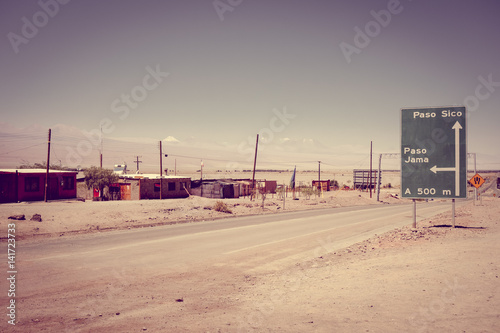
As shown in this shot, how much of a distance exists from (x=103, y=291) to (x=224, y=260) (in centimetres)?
417

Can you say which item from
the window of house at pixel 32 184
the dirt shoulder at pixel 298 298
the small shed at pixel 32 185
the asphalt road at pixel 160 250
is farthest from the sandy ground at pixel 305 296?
the window of house at pixel 32 184

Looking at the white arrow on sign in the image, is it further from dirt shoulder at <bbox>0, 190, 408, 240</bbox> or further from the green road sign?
dirt shoulder at <bbox>0, 190, 408, 240</bbox>

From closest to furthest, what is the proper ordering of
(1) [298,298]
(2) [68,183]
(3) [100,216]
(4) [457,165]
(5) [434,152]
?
(1) [298,298] → (4) [457,165] → (5) [434,152] → (3) [100,216] → (2) [68,183]

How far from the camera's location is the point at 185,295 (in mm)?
7340

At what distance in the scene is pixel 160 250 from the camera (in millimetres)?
12641

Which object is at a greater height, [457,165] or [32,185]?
[457,165]

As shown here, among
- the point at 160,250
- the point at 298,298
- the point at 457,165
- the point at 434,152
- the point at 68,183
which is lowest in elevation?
the point at 160,250

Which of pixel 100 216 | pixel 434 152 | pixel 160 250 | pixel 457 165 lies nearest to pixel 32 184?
pixel 100 216

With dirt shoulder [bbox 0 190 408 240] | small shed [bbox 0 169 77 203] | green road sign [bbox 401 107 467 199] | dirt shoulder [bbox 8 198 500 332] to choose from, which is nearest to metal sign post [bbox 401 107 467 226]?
green road sign [bbox 401 107 467 199]

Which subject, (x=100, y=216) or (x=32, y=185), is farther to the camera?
(x=32, y=185)

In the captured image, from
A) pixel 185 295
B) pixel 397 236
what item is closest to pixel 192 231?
pixel 397 236

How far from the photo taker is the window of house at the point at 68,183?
123ft

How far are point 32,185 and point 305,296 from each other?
34213 mm

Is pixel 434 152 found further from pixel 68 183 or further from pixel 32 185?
pixel 68 183
